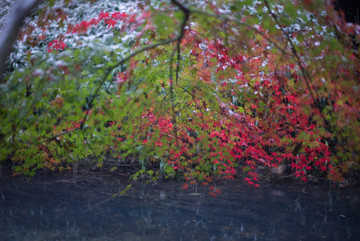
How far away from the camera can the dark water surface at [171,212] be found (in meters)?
5.86

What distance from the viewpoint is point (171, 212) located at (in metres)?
7.09

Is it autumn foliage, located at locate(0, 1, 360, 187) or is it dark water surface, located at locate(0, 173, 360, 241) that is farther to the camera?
dark water surface, located at locate(0, 173, 360, 241)

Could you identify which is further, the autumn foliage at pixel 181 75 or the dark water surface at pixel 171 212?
the dark water surface at pixel 171 212

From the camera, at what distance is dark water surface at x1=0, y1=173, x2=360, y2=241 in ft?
19.2

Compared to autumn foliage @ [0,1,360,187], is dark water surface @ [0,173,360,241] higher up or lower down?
lower down

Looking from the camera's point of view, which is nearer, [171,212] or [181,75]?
[181,75]

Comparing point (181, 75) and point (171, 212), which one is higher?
point (181, 75)

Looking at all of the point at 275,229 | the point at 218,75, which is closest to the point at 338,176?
the point at 218,75

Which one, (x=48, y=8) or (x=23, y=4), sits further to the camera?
(x=48, y=8)

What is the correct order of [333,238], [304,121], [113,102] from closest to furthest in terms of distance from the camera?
[113,102], [333,238], [304,121]

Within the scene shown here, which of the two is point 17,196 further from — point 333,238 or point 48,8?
point 333,238

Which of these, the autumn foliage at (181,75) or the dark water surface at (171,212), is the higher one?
the autumn foliage at (181,75)

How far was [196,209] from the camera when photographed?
24.0 ft

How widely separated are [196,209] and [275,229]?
1782 millimetres
